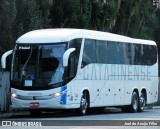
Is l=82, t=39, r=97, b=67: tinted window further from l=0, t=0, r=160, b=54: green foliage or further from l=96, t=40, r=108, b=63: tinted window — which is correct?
l=0, t=0, r=160, b=54: green foliage

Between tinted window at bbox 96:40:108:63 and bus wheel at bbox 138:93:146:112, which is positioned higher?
tinted window at bbox 96:40:108:63

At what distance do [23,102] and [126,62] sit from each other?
297 inches

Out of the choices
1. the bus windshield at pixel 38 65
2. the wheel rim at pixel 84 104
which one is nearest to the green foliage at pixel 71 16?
the bus windshield at pixel 38 65

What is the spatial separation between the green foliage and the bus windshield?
4058 millimetres

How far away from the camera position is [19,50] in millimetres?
25500

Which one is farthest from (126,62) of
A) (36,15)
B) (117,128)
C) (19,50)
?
(117,128)

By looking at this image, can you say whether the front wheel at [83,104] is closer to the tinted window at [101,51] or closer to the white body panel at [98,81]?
the white body panel at [98,81]

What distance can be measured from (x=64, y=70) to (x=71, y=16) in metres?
9.92

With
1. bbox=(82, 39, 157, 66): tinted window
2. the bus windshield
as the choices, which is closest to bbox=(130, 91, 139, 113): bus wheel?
bbox=(82, 39, 157, 66): tinted window

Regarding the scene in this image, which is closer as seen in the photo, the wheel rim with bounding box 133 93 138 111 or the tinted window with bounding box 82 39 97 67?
the tinted window with bounding box 82 39 97 67

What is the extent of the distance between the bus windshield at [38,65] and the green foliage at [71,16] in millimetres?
4058

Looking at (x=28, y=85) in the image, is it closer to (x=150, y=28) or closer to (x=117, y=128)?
(x=117, y=128)

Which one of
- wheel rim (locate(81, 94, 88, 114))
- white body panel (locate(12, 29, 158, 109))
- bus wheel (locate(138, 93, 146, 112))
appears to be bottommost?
bus wheel (locate(138, 93, 146, 112))

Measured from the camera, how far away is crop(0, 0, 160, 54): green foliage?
29609mm
